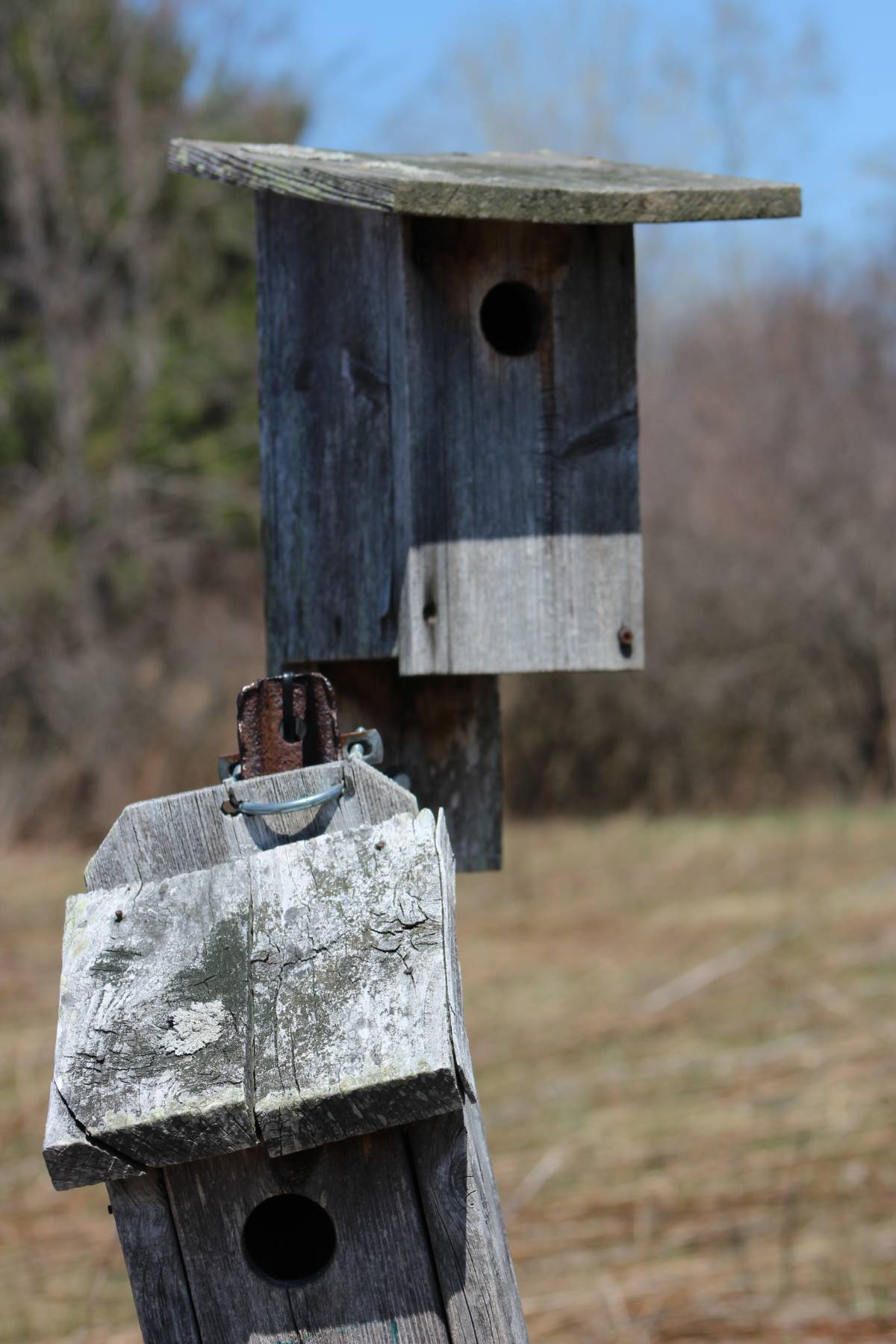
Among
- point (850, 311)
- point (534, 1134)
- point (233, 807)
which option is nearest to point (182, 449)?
point (850, 311)

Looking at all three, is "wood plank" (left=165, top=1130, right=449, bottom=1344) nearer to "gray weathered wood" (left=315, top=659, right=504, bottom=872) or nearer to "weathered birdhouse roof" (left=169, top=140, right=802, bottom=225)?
"gray weathered wood" (left=315, top=659, right=504, bottom=872)

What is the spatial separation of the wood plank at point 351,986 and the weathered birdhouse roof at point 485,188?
1.25 meters

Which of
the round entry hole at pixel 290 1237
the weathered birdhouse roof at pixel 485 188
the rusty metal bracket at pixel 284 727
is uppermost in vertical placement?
the weathered birdhouse roof at pixel 485 188

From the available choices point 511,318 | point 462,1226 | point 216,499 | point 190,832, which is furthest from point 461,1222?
point 216,499

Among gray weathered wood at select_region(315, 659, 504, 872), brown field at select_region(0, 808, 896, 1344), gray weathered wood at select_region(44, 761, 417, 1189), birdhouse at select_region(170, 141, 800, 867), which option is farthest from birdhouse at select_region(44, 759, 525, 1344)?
brown field at select_region(0, 808, 896, 1344)

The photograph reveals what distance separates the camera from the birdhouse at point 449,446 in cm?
279

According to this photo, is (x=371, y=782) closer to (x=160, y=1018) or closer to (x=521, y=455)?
(x=160, y=1018)

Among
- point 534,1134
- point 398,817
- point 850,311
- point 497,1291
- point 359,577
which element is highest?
point 850,311

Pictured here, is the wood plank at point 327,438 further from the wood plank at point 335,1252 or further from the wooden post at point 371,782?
the wood plank at point 335,1252

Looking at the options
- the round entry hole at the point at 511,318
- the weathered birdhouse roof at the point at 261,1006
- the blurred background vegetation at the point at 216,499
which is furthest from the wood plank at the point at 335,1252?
the blurred background vegetation at the point at 216,499

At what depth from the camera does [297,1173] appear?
1.69 m

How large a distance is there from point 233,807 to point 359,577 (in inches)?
46.7

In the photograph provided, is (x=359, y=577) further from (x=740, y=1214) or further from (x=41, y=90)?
(x=41, y=90)

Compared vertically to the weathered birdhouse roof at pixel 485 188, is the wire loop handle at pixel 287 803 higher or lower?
lower
